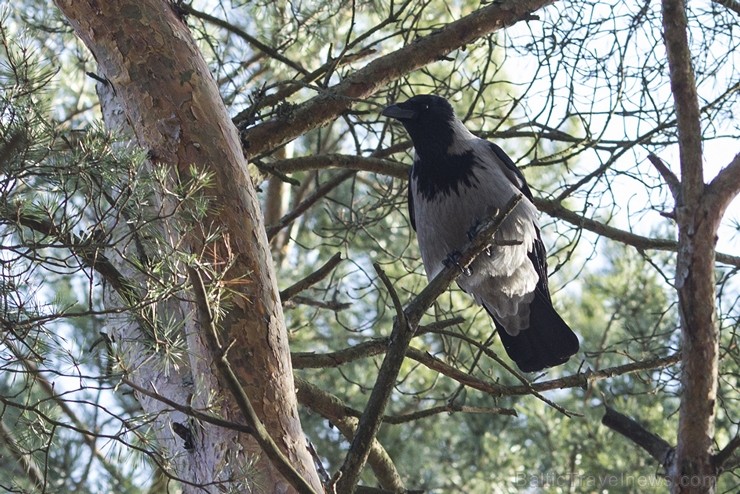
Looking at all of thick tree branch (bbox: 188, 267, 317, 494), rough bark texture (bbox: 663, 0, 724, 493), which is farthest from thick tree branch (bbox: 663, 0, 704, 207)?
thick tree branch (bbox: 188, 267, 317, 494)

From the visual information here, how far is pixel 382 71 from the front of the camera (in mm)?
3992

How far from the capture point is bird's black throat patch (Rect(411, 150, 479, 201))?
4.31 m

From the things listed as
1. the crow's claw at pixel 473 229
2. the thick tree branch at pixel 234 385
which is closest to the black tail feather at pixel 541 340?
the crow's claw at pixel 473 229

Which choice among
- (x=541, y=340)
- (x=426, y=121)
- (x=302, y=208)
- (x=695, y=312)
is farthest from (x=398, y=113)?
(x=695, y=312)

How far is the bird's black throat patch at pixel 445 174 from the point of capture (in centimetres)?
431

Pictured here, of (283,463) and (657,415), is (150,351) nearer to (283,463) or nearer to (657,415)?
(283,463)

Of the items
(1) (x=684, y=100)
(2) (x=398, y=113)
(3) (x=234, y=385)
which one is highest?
(2) (x=398, y=113)

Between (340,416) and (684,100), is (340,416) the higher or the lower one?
the lower one

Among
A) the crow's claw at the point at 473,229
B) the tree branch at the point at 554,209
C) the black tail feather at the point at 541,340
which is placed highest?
the tree branch at the point at 554,209

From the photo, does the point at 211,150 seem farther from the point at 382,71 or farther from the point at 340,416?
the point at 340,416

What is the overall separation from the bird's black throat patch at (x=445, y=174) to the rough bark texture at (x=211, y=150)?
1589mm

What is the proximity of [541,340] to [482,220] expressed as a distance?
689 millimetres

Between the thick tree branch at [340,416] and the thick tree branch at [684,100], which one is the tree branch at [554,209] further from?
the thick tree branch at [340,416]

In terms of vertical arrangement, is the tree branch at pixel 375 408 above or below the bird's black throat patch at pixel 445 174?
below
